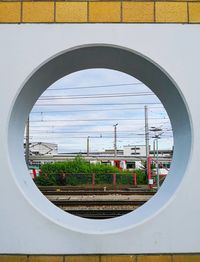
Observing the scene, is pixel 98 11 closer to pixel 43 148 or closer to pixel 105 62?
pixel 105 62

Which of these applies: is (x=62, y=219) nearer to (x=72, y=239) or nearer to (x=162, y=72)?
(x=72, y=239)

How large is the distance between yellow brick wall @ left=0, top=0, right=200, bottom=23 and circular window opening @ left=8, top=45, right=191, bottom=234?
269mm

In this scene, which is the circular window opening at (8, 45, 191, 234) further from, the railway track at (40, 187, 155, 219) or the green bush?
the green bush

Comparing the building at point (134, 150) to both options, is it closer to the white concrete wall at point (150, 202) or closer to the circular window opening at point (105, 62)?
the circular window opening at point (105, 62)

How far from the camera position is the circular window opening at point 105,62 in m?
2.64

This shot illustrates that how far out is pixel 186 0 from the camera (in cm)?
270

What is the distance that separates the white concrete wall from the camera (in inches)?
98.0

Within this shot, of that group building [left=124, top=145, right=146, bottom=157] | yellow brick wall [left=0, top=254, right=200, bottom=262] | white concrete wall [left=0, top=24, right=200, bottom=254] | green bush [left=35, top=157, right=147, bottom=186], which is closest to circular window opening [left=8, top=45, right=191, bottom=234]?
white concrete wall [left=0, top=24, right=200, bottom=254]

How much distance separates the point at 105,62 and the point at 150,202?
4.70 ft

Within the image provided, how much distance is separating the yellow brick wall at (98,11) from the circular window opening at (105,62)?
269 mm

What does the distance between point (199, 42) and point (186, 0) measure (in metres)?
0.39

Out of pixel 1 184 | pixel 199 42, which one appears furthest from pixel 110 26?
pixel 1 184

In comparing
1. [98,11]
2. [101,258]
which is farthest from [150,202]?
[98,11]

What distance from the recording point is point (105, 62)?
122 inches
